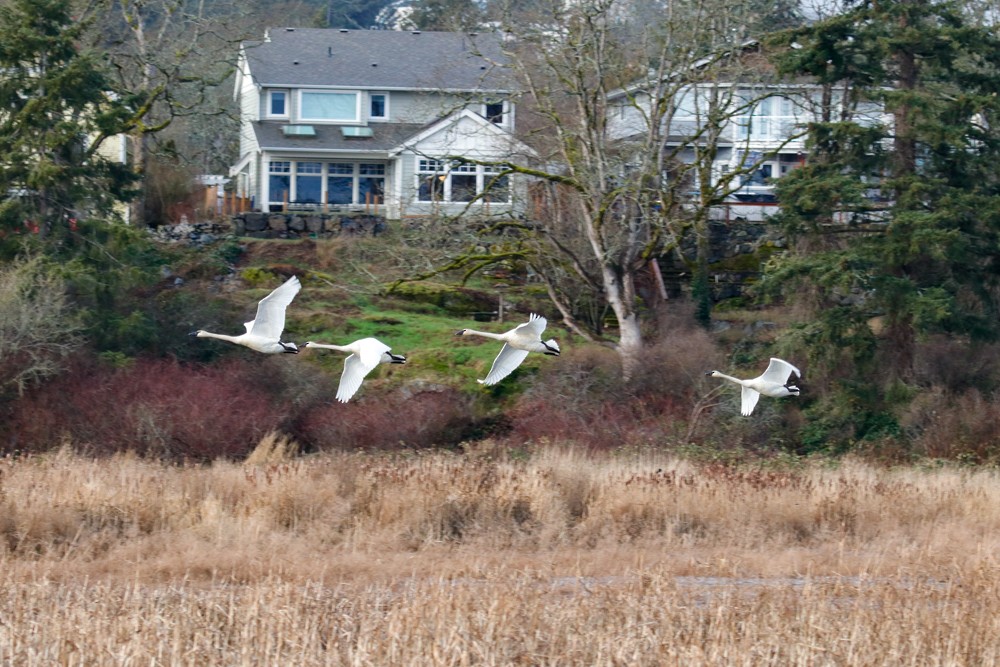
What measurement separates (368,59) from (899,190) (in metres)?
25.9

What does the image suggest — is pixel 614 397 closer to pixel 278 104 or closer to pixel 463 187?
pixel 463 187

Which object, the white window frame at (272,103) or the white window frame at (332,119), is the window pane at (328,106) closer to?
the white window frame at (332,119)

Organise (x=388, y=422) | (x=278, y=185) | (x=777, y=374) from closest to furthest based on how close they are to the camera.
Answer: (x=777, y=374)
(x=388, y=422)
(x=278, y=185)

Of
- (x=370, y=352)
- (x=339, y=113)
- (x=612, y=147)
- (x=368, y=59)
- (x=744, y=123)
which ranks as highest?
(x=368, y=59)

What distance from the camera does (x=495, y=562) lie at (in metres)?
15.5

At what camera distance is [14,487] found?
58.5ft

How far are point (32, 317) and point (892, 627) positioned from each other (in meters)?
19.7

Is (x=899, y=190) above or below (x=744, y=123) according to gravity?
below

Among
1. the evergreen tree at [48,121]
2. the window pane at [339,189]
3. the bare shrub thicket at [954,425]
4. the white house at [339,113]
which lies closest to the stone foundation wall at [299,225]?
the white house at [339,113]

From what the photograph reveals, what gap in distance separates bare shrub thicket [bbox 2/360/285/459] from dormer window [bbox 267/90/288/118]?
71.2ft

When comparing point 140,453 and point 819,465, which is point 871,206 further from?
point 140,453

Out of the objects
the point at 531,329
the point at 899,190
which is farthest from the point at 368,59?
the point at 531,329

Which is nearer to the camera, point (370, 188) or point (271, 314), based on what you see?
point (271, 314)

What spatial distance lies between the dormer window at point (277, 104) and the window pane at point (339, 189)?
303cm
